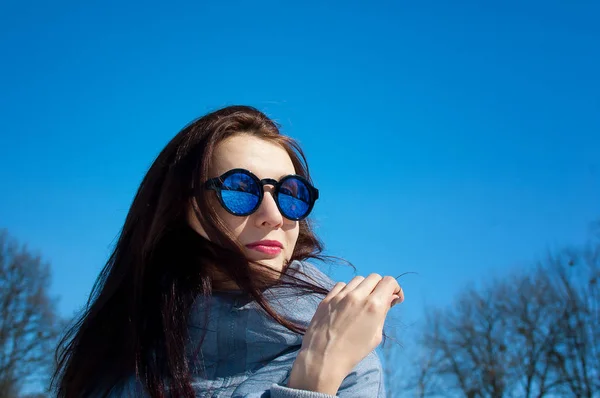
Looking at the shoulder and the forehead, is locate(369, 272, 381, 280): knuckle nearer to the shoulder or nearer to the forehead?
the shoulder

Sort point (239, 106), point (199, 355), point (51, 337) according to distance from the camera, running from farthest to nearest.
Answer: point (51, 337), point (239, 106), point (199, 355)

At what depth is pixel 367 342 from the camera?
4.74 feet

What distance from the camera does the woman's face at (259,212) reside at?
73.9 inches

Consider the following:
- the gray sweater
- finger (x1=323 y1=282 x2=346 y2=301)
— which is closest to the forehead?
the gray sweater

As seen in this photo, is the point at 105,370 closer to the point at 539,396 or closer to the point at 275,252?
the point at 275,252

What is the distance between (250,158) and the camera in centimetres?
199

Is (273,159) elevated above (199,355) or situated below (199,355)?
above

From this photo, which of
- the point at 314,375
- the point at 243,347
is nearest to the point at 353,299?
the point at 314,375

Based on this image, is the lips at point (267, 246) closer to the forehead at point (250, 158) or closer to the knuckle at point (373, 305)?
the forehead at point (250, 158)

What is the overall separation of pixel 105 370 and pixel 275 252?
615 millimetres

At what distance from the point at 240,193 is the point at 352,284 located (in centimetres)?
52

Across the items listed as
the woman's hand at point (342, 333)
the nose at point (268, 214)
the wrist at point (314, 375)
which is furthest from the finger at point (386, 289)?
the nose at point (268, 214)

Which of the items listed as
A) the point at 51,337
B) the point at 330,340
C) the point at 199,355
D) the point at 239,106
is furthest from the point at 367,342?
the point at 51,337

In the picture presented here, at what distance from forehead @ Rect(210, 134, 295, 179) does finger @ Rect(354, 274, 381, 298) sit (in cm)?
60
